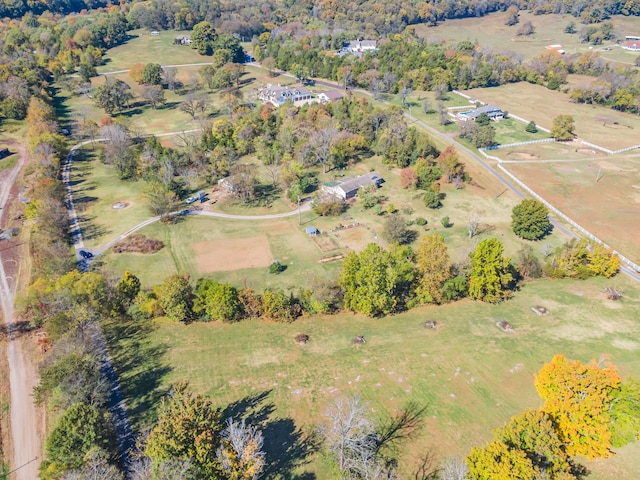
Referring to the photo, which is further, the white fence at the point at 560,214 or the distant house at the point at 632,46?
the distant house at the point at 632,46

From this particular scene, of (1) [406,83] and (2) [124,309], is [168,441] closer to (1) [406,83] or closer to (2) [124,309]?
(2) [124,309]

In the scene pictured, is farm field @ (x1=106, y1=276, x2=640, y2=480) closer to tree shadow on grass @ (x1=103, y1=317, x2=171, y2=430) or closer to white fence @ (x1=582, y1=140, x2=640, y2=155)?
tree shadow on grass @ (x1=103, y1=317, x2=171, y2=430)

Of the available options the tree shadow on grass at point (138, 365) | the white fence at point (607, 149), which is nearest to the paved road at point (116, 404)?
the tree shadow on grass at point (138, 365)

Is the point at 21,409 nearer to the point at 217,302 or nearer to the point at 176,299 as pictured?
the point at 176,299

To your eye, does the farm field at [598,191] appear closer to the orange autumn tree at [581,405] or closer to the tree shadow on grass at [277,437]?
the orange autumn tree at [581,405]

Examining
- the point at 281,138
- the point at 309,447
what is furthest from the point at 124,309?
the point at 281,138

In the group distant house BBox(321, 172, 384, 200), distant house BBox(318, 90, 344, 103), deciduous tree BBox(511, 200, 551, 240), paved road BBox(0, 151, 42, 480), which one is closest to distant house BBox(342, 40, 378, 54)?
distant house BBox(318, 90, 344, 103)
